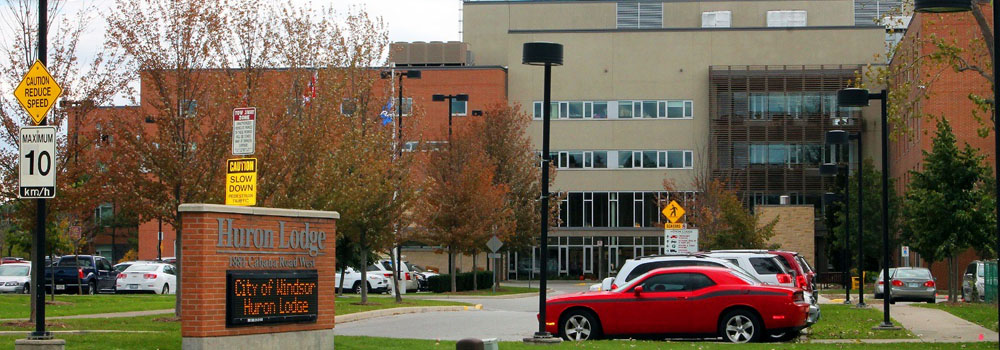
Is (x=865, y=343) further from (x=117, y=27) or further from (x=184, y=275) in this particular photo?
(x=117, y=27)

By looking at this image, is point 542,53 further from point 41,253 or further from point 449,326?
point 449,326

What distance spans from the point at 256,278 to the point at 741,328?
29.1ft

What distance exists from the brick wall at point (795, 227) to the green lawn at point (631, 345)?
46.9 m

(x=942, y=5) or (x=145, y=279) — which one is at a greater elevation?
(x=942, y=5)

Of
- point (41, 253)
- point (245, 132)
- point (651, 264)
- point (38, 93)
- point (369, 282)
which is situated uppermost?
point (38, 93)

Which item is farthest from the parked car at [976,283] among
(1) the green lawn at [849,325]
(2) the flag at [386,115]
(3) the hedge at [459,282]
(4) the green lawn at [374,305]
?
(3) the hedge at [459,282]

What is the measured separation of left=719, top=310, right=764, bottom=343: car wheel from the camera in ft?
68.3

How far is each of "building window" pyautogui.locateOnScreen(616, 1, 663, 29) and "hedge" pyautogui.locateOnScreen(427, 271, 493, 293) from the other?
31.8 m

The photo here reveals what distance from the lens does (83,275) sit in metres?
45.4

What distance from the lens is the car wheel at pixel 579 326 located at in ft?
70.3

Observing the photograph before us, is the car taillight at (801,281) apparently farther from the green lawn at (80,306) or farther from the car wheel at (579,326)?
the green lawn at (80,306)

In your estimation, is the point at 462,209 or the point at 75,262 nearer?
the point at 75,262

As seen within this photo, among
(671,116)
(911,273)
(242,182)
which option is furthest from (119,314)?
(671,116)

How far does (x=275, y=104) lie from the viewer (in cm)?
2428
